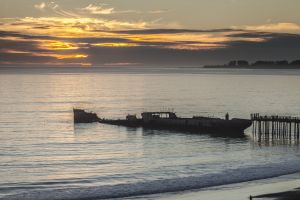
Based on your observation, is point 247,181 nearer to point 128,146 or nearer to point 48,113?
point 128,146

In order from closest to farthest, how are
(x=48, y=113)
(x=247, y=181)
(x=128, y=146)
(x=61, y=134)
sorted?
(x=247, y=181) → (x=128, y=146) → (x=61, y=134) → (x=48, y=113)

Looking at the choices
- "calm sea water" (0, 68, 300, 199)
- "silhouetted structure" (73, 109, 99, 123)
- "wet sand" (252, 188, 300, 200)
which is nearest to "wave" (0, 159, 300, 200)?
"calm sea water" (0, 68, 300, 199)

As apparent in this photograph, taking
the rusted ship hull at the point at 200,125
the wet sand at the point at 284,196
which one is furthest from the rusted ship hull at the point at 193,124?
the wet sand at the point at 284,196

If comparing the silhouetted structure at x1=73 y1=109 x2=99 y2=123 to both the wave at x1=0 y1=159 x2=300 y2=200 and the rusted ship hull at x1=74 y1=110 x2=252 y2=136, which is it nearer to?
the rusted ship hull at x1=74 y1=110 x2=252 y2=136

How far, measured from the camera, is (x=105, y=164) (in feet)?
189

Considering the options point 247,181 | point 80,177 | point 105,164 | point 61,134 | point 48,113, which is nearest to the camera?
point 247,181

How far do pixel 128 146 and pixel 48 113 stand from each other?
53855 millimetres

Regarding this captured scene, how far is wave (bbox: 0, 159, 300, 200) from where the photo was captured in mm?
41594

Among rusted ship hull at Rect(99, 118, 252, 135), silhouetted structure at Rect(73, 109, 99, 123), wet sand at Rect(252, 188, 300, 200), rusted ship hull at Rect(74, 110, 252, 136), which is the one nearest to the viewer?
wet sand at Rect(252, 188, 300, 200)

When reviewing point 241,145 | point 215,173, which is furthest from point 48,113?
point 215,173

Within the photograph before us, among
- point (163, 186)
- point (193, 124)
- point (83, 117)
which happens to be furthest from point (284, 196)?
point (83, 117)

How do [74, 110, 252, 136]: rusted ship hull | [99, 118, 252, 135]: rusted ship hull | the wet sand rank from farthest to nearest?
[74, 110, 252, 136]: rusted ship hull → [99, 118, 252, 135]: rusted ship hull → the wet sand

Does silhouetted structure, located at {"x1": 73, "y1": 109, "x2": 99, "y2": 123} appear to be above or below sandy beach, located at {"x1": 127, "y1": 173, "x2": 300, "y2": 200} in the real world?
above

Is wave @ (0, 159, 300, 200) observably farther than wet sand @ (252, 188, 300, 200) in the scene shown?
Yes
